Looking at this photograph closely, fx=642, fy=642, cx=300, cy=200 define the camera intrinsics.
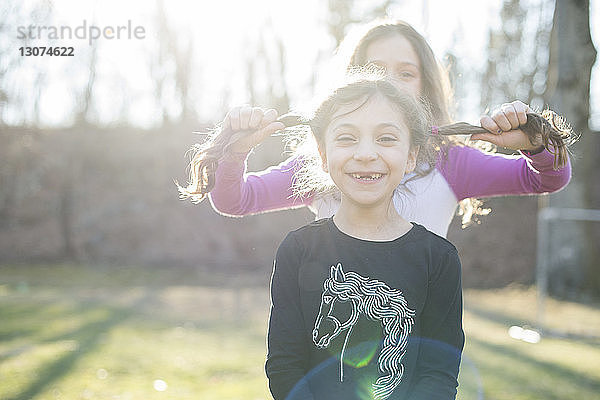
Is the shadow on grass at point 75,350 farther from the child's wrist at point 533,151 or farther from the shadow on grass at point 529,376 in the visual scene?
the child's wrist at point 533,151

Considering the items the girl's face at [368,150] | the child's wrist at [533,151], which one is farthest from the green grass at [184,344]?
the girl's face at [368,150]

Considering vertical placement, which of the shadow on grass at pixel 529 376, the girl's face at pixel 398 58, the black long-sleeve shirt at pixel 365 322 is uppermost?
the girl's face at pixel 398 58

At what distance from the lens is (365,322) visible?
1729mm

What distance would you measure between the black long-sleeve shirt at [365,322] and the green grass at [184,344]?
1450mm

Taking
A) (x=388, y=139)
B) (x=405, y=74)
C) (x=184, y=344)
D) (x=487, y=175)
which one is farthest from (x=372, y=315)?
(x=184, y=344)

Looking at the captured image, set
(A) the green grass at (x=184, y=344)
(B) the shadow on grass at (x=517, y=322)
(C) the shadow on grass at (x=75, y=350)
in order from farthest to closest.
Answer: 1. (B) the shadow on grass at (x=517, y=322)
2. (A) the green grass at (x=184, y=344)
3. (C) the shadow on grass at (x=75, y=350)

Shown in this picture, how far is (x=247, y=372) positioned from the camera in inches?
240

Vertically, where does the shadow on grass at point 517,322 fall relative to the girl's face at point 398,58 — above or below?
below

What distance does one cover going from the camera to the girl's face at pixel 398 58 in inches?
88.2

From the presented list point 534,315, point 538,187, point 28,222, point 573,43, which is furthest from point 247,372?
point 28,222

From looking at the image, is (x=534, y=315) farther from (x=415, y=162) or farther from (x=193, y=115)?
(x=193, y=115)

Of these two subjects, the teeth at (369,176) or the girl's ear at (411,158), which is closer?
the teeth at (369,176)

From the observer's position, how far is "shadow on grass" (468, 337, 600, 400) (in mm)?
5582

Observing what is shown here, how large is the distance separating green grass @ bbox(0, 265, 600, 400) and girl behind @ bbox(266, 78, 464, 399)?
1465mm
